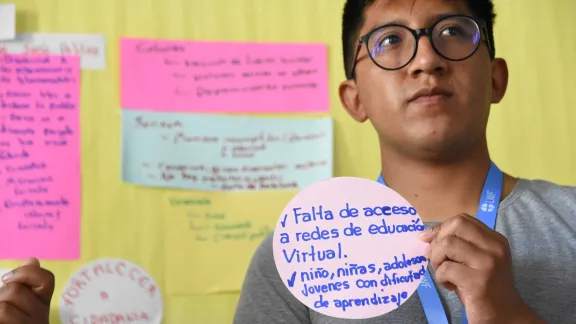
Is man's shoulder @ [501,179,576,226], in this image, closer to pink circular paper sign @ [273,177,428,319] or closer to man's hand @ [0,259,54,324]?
pink circular paper sign @ [273,177,428,319]

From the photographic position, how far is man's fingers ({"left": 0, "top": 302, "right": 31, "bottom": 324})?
750mm

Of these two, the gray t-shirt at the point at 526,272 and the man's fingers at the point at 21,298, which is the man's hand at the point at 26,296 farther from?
the gray t-shirt at the point at 526,272

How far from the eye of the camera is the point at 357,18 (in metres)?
1.02

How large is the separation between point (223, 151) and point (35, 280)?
498 millimetres

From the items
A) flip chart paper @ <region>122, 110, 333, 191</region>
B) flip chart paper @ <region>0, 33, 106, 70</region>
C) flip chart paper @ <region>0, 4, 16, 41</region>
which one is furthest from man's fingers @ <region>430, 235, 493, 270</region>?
flip chart paper @ <region>0, 4, 16, 41</region>

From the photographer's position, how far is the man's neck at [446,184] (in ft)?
3.09

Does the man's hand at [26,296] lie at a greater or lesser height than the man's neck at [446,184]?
lesser

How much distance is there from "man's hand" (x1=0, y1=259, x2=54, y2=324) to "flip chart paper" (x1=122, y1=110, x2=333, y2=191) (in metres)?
0.39

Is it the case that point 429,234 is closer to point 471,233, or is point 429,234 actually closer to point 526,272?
point 471,233

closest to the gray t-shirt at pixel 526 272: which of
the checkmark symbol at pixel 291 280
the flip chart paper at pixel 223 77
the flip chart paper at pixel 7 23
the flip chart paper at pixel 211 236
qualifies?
the checkmark symbol at pixel 291 280

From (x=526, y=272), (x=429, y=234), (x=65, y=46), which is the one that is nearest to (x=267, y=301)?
(x=429, y=234)

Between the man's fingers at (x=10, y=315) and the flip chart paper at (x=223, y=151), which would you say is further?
the flip chart paper at (x=223, y=151)

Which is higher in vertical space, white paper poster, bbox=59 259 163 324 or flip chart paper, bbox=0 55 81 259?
flip chart paper, bbox=0 55 81 259

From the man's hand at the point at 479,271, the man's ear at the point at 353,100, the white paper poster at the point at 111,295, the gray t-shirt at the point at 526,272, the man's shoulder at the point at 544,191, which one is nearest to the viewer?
the man's hand at the point at 479,271
